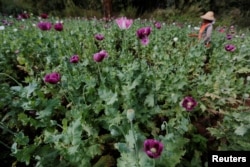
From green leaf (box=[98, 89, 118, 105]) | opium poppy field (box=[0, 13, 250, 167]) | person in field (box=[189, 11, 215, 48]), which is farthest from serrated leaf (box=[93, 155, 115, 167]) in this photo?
person in field (box=[189, 11, 215, 48])

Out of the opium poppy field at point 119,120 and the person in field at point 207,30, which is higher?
the person in field at point 207,30

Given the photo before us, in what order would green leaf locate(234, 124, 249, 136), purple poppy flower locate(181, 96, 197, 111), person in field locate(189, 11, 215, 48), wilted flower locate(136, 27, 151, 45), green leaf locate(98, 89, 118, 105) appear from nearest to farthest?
1. purple poppy flower locate(181, 96, 197, 111)
2. green leaf locate(234, 124, 249, 136)
3. green leaf locate(98, 89, 118, 105)
4. wilted flower locate(136, 27, 151, 45)
5. person in field locate(189, 11, 215, 48)

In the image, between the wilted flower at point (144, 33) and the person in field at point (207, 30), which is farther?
the person in field at point (207, 30)

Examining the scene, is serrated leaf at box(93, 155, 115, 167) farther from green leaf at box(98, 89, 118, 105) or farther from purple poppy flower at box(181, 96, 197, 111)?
purple poppy flower at box(181, 96, 197, 111)

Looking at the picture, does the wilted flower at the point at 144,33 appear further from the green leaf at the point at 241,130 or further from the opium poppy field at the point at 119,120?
the green leaf at the point at 241,130

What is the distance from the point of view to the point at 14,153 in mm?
1587

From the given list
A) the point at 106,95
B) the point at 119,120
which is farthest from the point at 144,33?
the point at 119,120

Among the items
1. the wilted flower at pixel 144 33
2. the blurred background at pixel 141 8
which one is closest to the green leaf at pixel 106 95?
the wilted flower at pixel 144 33

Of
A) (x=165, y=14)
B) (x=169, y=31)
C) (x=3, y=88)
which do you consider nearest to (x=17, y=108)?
(x=3, y=88)

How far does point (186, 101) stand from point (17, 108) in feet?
4.12

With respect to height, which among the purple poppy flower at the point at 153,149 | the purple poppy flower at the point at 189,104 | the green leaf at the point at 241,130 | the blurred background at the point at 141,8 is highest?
the blurred background at the point at 141,8

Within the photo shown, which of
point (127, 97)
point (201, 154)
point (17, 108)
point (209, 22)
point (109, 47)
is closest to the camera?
point (201, 154)

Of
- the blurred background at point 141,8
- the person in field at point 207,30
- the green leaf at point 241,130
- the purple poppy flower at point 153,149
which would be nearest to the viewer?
the purple poppy flower at point 153,149

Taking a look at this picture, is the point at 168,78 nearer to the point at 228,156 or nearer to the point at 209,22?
the point at 228,156
